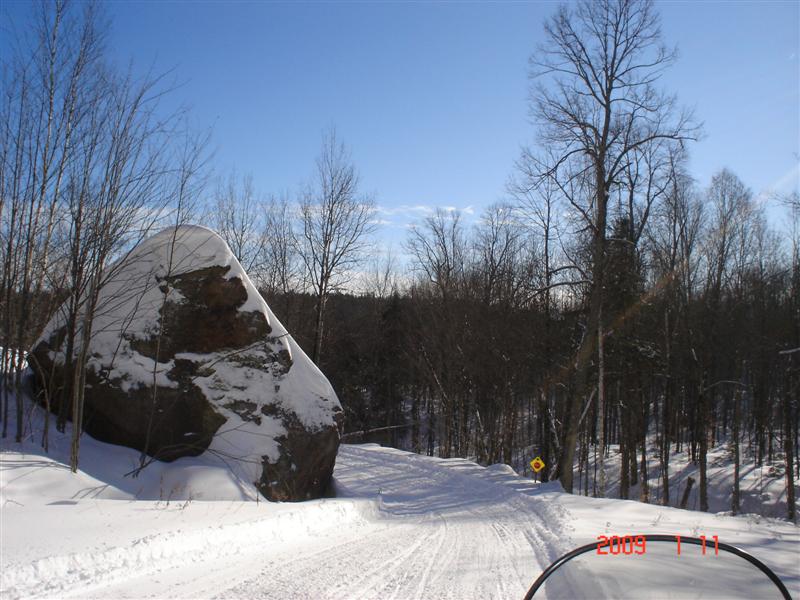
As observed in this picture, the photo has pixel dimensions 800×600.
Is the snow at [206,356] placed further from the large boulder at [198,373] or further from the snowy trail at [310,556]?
the snowy trail at [310,556]

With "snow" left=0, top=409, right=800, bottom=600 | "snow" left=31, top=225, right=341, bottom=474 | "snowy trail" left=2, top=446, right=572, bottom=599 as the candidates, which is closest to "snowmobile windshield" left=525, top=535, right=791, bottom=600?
"snow" left=0, top=409, right=800, bottom=600

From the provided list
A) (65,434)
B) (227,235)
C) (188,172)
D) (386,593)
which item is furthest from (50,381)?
(227,235)

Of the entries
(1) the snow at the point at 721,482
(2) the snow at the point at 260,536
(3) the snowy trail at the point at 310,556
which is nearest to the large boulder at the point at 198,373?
(2) the snow at the point at 260,536

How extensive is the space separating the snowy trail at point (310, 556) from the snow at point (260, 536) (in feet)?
0.07

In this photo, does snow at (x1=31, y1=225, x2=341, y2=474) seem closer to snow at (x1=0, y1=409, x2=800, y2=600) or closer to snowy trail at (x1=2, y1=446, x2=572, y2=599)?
snow at (x1=0, y1=409, x2=800, y2=600)

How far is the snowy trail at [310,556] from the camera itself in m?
5.14

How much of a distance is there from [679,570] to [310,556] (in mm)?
4857

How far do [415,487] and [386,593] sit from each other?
11.2m

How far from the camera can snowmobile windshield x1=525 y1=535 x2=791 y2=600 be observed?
2906 millimetres

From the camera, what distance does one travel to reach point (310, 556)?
22.6 feet

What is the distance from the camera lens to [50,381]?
10.8 metres

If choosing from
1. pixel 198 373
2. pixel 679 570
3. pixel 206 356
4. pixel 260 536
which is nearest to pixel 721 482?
pixel 206 356

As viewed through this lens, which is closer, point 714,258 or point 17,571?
point 17,571

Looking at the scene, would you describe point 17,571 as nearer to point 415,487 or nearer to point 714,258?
point 415,487
